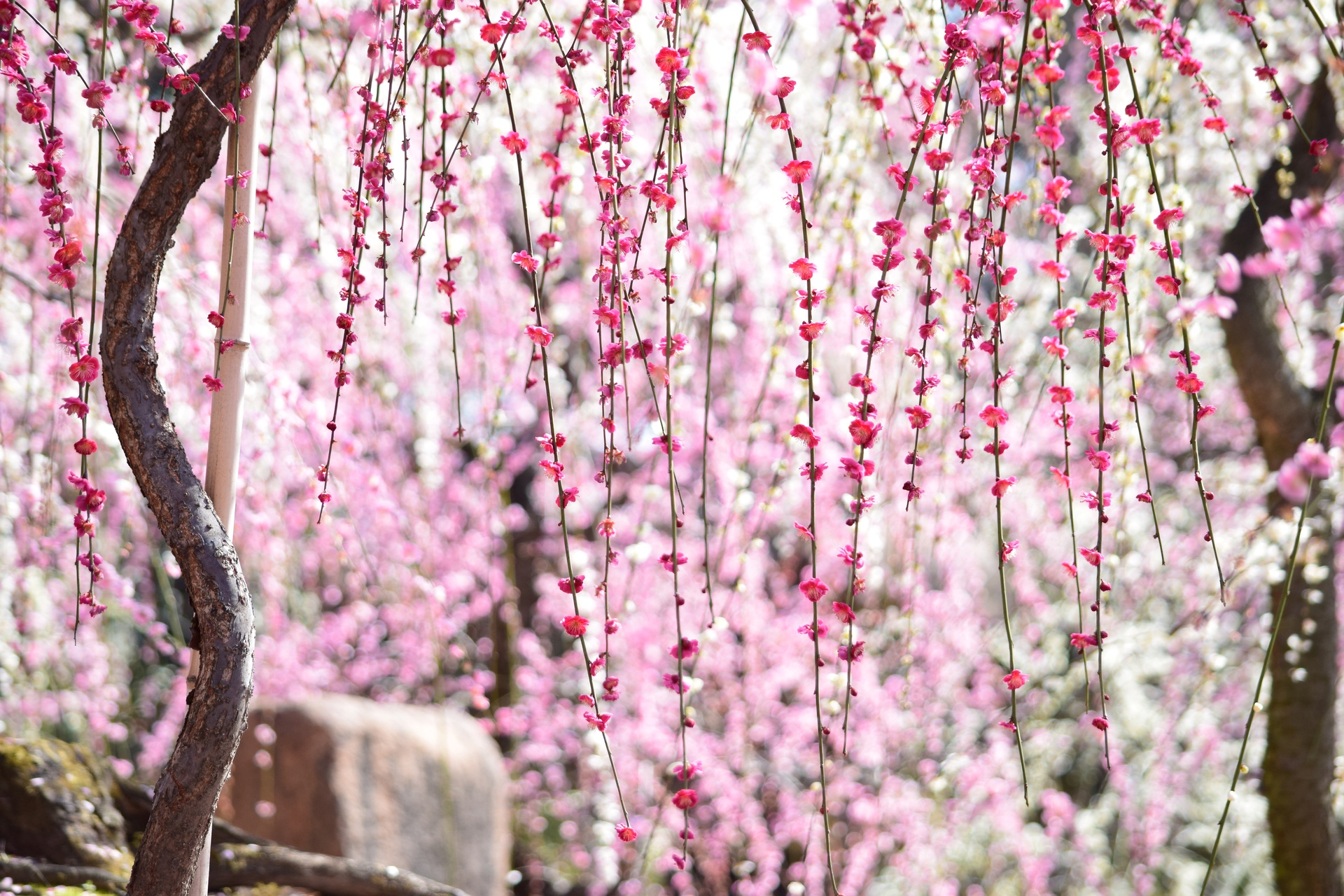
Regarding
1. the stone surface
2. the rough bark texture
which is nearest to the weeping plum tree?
the rough bark texture

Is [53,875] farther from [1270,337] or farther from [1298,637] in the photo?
[1270,337]

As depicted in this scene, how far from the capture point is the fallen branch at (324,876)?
67.8 inches

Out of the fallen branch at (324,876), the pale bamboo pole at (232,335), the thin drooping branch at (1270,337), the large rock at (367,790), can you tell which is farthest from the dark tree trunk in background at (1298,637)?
the large rock at (367,790)

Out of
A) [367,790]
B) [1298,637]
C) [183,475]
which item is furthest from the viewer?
[367,790]

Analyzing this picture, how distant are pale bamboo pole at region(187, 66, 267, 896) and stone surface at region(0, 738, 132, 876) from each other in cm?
54

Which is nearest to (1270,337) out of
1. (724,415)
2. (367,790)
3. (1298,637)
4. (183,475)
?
(1298,637)

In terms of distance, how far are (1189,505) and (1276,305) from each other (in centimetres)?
183

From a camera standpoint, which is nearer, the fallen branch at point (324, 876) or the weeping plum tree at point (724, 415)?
the weeping plum tree at point (724, 415)

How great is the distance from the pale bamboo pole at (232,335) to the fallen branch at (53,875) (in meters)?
0.39

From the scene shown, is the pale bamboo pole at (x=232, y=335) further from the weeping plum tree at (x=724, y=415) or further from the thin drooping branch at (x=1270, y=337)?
the thin drooping branch at (x=1270, y=337)

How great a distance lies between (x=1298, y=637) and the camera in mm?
2520

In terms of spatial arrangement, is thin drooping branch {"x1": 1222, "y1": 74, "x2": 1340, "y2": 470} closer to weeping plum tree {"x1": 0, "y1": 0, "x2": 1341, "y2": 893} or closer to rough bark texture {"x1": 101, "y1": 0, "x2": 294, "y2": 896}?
weeping plum tree {"x1": 0, "y1": 0, "x2": 1341, "y2": 893}

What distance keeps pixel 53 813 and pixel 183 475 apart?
851 millimetres

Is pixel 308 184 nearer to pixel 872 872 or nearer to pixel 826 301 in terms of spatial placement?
pixel 826 301
